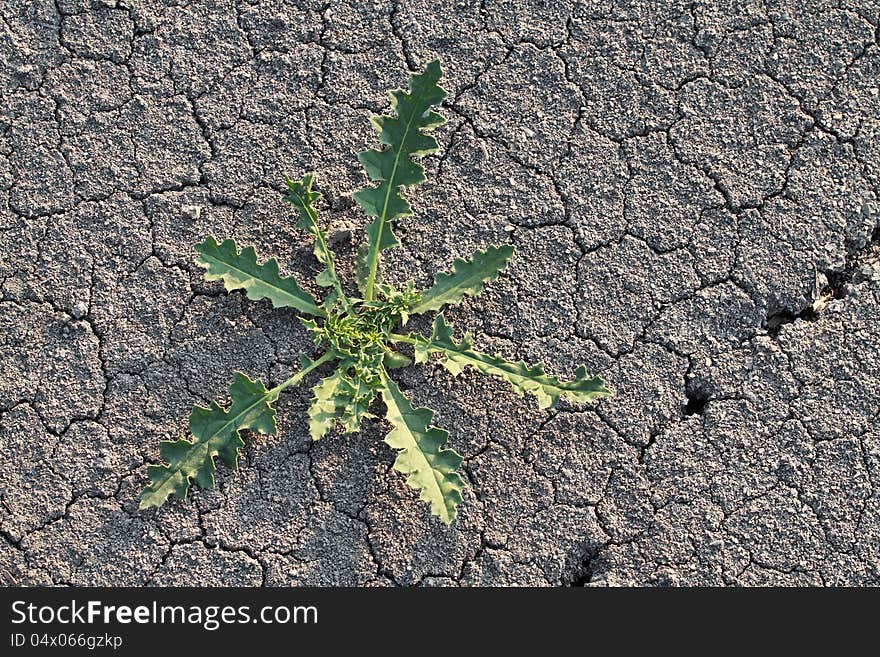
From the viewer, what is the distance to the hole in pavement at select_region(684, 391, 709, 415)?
326cm

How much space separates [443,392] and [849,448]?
Answer: 148 cm

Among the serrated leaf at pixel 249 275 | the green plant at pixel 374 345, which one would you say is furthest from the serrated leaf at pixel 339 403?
the serrated leaf at pixel 249 275

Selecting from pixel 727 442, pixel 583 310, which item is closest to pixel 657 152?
pixel 583 310

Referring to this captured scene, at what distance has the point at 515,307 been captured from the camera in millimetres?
3279

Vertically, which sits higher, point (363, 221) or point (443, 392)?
point (363, 221)

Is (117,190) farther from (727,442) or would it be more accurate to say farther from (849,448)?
(849,448)

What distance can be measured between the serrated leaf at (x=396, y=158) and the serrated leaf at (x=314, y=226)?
12 centimetres

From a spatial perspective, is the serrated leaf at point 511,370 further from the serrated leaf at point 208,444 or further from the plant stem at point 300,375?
the serrated leaf at point 208,444

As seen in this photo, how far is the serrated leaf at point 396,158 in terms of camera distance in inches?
120

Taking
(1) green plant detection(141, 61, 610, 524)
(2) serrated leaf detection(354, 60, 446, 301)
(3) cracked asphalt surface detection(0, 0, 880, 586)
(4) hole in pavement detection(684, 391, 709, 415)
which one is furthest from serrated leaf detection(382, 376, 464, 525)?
(4) hole in pavement detection(684, 391, 709, 415)

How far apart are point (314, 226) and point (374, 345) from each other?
47cm

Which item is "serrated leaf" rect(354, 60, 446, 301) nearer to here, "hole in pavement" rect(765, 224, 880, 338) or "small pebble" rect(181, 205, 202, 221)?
"small pebble" rect(181, 205, 202, 221)

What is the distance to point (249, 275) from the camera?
10.3 feet

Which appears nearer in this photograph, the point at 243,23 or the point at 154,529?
the point at 154,529
